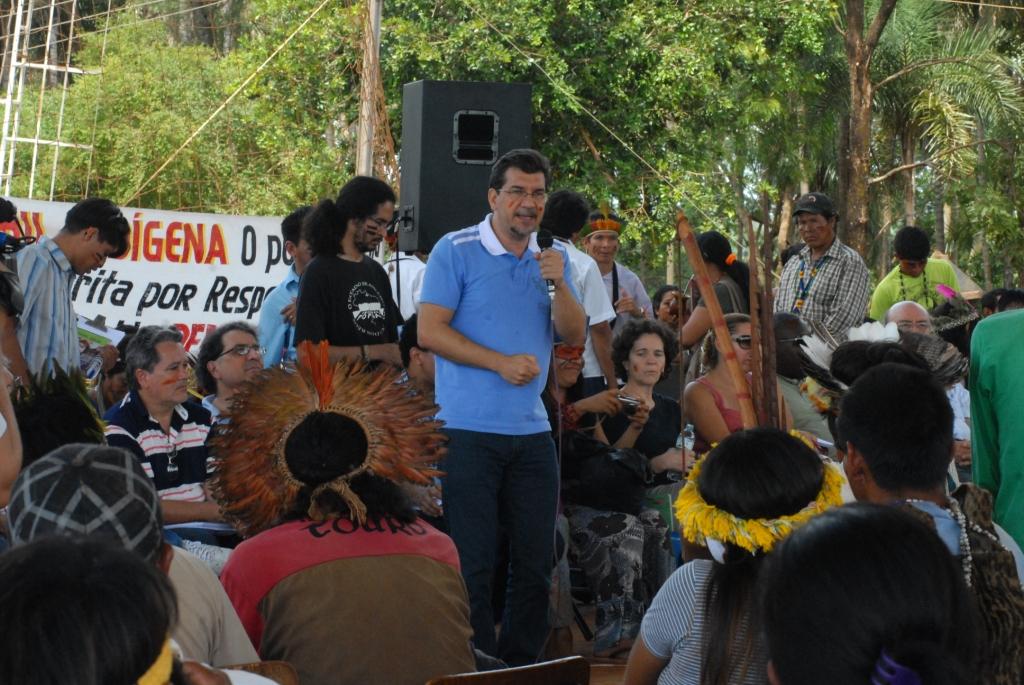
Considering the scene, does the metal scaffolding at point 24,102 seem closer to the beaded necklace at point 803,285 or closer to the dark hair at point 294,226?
the dark hair at point 294,226

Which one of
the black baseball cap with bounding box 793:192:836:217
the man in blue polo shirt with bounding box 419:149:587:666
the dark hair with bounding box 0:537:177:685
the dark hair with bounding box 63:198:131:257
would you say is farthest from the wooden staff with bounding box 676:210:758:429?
the black baseball cap with bounding box 793:192:836:217

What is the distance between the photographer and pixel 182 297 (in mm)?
8562

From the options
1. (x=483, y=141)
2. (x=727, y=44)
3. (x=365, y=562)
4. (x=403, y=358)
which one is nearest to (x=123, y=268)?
(x=483, y=141)

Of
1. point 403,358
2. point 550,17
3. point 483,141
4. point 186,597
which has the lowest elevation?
point 186,597

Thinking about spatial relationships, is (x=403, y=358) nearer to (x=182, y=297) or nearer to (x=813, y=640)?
(x=182, y=297)

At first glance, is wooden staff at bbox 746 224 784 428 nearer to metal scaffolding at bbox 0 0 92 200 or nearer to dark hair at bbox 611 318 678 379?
dark hair at bbox 611 318 678 379

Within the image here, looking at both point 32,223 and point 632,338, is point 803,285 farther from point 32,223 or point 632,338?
point 32,223

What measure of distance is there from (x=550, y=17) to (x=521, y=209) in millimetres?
11069

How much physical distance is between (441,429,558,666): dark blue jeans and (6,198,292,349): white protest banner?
4.37 metres

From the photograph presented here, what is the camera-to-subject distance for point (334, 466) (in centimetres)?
285

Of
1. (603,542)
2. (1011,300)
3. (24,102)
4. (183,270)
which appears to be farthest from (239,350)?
(24,102)

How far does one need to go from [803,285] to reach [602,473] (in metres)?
1.92

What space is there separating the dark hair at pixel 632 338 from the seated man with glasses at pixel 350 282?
1.15m

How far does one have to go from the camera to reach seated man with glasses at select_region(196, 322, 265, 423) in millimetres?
5305
